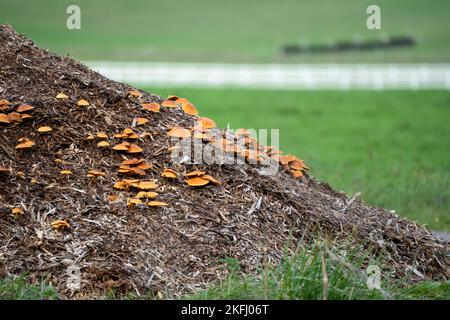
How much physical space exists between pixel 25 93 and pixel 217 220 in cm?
220

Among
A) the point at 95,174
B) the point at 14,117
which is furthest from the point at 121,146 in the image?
the point at 14,117

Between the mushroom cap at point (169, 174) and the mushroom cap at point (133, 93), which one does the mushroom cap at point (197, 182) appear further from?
the mushroom cap at point (133, 93)

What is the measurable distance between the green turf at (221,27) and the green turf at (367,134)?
30.1 feet

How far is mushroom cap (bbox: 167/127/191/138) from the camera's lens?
6.68 meters

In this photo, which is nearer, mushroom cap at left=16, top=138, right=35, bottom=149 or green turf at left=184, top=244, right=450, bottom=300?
green turf at left=184, top=244, right=450, bottom=300

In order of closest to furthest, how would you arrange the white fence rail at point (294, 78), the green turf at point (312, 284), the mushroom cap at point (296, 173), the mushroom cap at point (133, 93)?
1. the green turf at point (312, 284)
2. the mushroom cap at point (133, 93)
3. the mushroom cap at point (296, 173)
4. the white fence rail at point (294, 78)

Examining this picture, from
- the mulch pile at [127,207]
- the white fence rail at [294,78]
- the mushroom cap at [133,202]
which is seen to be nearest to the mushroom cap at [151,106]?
the mulch pile at [127,207]

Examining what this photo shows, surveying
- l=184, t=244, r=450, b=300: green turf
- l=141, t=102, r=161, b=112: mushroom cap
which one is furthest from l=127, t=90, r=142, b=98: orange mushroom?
l=184, t=244, r=450, b=300: green turf

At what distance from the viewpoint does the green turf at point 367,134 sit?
411 inches

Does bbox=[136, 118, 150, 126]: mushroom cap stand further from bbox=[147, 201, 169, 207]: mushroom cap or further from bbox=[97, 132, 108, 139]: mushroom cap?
bbox=[147, 201, 169, 207]: mushroom cap

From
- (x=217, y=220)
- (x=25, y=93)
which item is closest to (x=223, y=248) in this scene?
(x=217, y=220)

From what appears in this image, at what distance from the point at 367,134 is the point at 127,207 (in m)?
11.6

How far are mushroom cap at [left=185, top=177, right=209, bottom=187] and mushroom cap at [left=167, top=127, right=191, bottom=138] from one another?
0.51 m

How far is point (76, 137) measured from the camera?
661 cm
